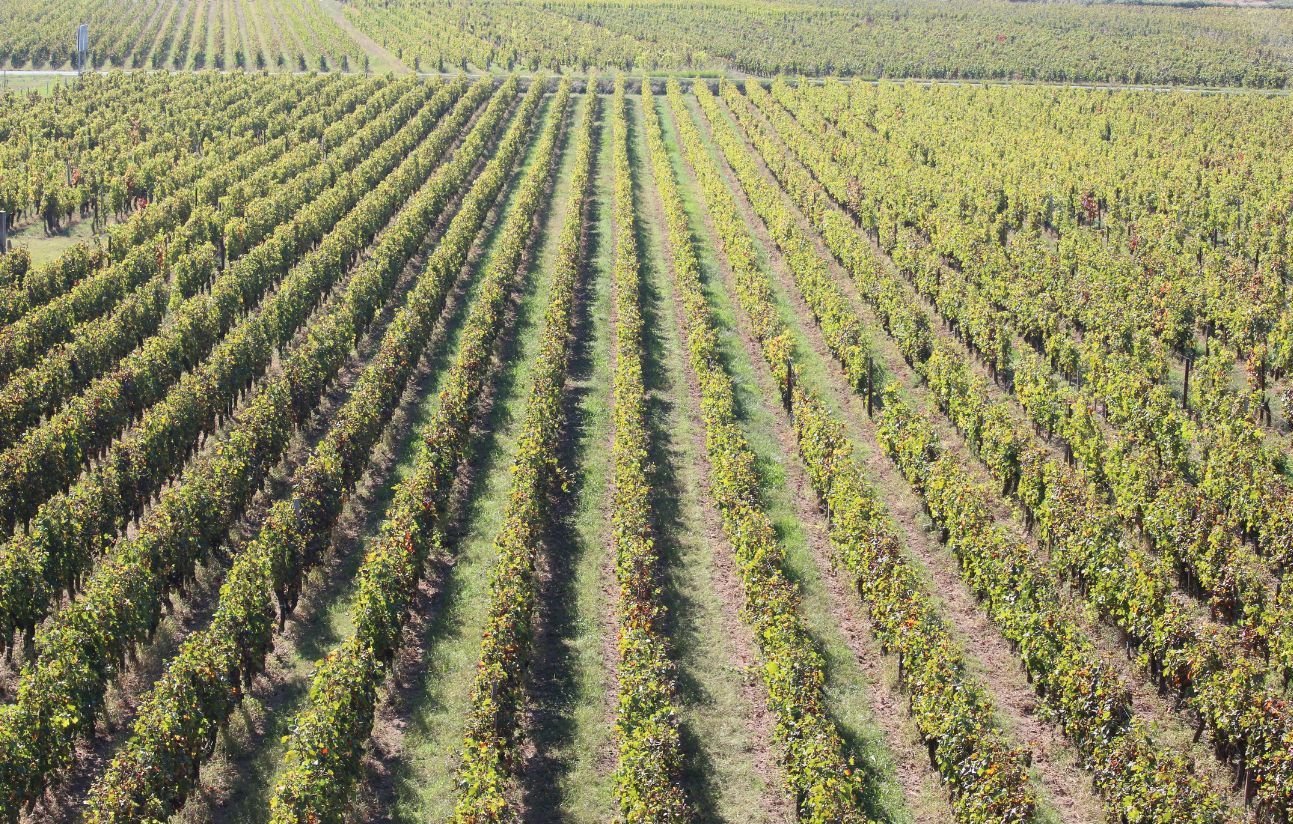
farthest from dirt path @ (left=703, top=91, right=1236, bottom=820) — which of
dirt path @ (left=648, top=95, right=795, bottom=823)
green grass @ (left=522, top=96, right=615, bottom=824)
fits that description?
green grass @ (left=522, top=96, right=615, bottom=824)

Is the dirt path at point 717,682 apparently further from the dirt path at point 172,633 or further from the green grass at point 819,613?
the dirt path at point 172,633

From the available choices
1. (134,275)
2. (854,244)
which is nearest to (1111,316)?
(854,244)

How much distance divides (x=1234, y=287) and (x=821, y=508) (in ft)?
76.8

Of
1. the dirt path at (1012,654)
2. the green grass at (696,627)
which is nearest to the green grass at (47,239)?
the green grass at (696,627)

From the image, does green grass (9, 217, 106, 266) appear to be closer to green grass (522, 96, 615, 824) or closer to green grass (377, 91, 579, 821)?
green grass (377, 91, 579, 821)

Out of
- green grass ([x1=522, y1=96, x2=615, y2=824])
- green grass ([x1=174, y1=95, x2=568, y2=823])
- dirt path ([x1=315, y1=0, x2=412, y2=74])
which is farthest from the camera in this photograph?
dirt path ([x1=315, y1=0, x2=412, y2=74])

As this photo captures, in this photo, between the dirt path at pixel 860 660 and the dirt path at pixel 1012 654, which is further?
the dirt path at pixel 1012 654

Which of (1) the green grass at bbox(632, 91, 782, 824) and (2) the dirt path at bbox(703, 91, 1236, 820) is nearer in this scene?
(1) the green grass at bbox(632, 91, 782, 824)

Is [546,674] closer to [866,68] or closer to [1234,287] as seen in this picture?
[1234,287]

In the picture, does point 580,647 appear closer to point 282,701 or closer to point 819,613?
point 819,613

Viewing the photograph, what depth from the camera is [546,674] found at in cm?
2419

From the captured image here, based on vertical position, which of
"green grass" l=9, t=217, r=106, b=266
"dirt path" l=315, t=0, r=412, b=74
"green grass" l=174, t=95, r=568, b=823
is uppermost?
"dirt path" l=315, t=0, r=412, b=74

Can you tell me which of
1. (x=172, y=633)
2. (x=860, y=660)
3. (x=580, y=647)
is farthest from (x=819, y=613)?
(x=172, y=633)

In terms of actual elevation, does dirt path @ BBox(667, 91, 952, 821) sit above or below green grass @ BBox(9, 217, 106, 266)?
below
